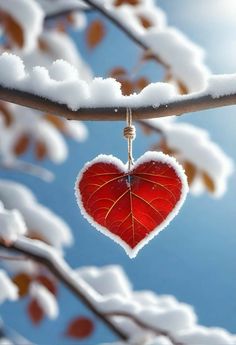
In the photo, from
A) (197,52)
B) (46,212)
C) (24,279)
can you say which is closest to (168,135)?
(197,52)

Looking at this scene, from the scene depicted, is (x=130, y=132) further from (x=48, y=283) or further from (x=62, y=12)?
(x=62, y=12)

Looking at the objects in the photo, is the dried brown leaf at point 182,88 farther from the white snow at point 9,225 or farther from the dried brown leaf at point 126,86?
the white snow at point 9,225

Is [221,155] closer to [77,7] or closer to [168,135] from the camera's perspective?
[168,135]

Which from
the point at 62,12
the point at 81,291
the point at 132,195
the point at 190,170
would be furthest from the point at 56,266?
the point at 62,12

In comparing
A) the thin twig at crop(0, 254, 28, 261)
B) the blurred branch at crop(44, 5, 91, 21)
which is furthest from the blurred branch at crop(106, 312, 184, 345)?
the blurred branch at crop(44, 5, 91, 21)

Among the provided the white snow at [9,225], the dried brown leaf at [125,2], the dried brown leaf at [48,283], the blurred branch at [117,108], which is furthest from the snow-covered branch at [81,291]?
the dried brown leaf at [125,2]
